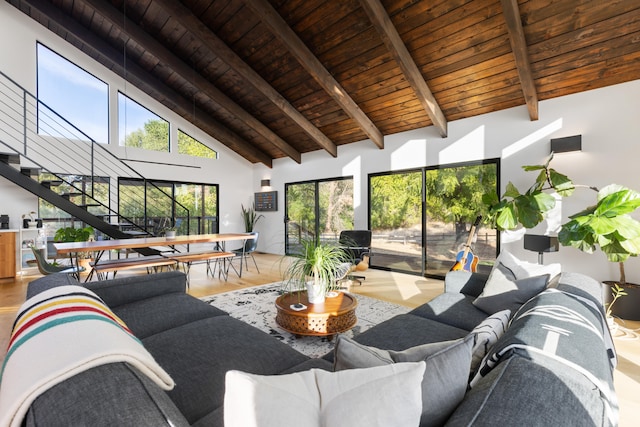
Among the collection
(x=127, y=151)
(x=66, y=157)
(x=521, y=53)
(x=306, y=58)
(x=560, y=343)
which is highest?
(x=306, y=58)

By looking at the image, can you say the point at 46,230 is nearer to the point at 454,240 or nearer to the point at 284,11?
the point at 284,11

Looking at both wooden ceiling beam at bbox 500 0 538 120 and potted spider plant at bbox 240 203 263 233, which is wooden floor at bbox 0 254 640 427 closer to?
potted spider plant at bbox 240 203 263 233

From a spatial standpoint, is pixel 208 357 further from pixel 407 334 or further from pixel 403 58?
pixel 403 58

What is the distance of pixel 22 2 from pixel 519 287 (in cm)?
810

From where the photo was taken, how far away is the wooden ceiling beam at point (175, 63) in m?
4.62

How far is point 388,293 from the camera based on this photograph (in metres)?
4.29

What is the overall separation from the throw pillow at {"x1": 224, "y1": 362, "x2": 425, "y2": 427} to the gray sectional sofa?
13cm

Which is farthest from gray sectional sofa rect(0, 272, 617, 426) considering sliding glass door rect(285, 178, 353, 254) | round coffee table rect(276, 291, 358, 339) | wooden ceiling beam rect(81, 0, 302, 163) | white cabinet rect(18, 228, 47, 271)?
white cabinet rect(18, 228, 47, 271)

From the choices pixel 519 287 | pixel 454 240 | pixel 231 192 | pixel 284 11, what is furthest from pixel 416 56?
pixel 231 192

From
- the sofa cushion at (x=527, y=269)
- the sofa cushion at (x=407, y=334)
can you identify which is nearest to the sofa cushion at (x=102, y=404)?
the sofa cushion at (x=407, y=334)

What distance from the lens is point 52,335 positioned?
820 mm

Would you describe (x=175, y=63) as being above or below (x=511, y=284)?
above

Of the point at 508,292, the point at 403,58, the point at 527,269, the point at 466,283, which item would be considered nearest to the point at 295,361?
the point at 508,292

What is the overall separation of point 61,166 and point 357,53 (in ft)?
19.2
